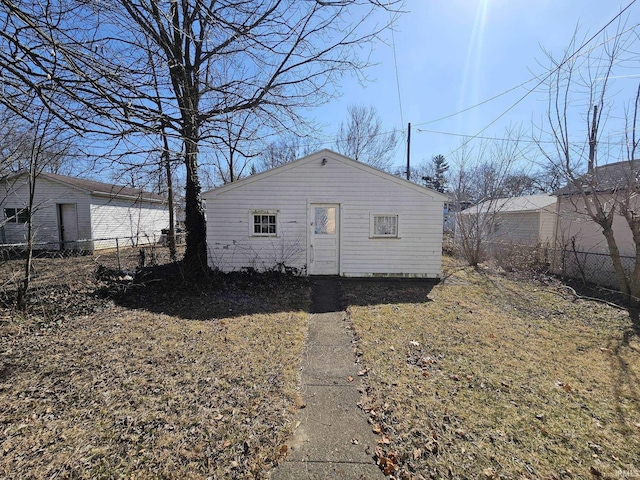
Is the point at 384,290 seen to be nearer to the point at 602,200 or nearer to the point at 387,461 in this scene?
the point at 387,461

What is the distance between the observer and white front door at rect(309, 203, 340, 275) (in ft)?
28.1

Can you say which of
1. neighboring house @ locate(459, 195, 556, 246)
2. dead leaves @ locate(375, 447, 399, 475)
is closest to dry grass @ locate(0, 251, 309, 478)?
dead leaves @ locate(375, 447, 399, 475)

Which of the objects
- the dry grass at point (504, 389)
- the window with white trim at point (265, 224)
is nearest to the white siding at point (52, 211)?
the window with white trim at point (265, 224)

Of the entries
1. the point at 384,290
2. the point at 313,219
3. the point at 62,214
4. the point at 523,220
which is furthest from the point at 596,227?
the point at 62,214

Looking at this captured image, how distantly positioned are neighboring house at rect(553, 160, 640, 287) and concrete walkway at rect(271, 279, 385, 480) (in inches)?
268

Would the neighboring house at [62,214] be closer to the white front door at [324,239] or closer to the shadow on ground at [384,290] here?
the white front door at [324,239]

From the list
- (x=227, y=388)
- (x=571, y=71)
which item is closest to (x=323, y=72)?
(x=571, y=71)

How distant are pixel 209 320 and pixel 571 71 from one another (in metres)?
9.52

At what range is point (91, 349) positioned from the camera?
13.1ft

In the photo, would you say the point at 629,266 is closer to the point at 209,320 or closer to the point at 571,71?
the point at 571,71

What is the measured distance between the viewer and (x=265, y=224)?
8.60 m

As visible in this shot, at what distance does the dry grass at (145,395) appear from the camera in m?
2.19

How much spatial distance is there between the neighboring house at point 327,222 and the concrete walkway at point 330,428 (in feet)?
14.9

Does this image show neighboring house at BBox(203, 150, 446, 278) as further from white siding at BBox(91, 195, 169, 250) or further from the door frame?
white siding at BBox(91, 195, 169, 250)
